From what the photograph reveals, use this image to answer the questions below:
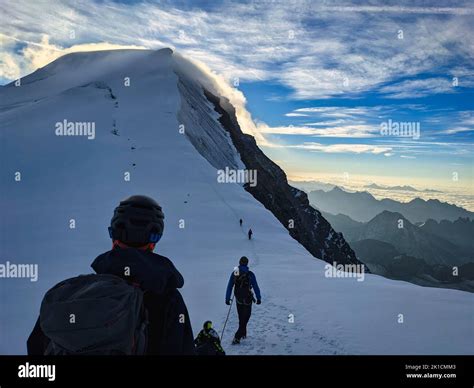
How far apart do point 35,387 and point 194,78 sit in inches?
3130

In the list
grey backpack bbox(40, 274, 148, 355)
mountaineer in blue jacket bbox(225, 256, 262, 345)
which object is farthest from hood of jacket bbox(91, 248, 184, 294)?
mountaineer in blue jacket bbox(225, 256, 262, 345)

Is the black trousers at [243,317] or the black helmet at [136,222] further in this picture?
the black trousers at [243,317]

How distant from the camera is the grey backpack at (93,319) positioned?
209 centimetres

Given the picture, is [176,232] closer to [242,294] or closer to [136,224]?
[242,294]

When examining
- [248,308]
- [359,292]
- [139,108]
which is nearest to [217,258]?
[359,292]

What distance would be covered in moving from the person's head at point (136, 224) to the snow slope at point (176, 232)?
583 centimetres

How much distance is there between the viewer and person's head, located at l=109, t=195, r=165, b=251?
2688mm

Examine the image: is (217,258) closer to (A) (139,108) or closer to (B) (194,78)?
A: (A) (139,108)

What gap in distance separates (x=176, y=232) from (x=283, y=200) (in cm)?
5256

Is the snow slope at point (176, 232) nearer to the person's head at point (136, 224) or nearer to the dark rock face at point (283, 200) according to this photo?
the person's head at point (136, 224)

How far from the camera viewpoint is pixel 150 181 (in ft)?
103

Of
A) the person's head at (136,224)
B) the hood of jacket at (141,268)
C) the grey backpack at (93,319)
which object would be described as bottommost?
the grey backpack at (93,319)

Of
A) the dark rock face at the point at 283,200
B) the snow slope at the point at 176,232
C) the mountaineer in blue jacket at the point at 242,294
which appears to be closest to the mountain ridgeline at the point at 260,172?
the dark rock face at the point at 283,200

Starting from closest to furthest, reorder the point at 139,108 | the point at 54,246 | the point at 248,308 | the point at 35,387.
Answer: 1. the point at 35,387
2. the point at 248,308
3. the point at 54,246
4. the point at 139,108
